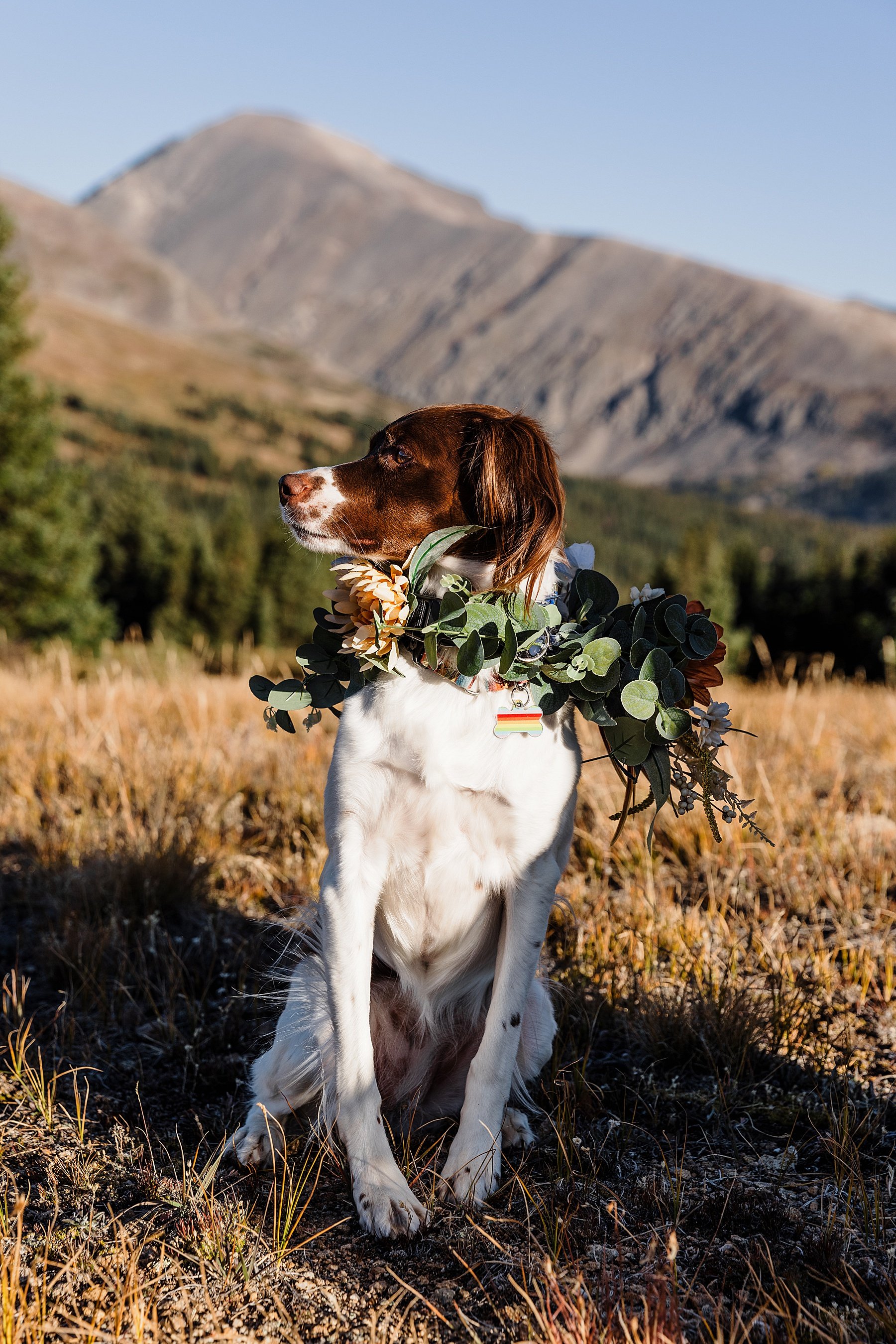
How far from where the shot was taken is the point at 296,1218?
2041 millimetres

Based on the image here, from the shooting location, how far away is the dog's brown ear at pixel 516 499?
2.15 metres

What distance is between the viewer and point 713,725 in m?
2.34

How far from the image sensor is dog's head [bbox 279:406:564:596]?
2168mm

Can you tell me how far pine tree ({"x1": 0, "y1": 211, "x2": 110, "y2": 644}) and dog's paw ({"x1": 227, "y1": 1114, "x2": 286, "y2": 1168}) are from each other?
64.5 feet

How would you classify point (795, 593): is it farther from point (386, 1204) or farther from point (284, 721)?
point (386, 1204)

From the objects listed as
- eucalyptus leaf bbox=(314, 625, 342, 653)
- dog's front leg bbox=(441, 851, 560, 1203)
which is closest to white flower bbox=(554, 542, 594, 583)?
eucalyptus leaf bbox=(314, 625, 342, 653)

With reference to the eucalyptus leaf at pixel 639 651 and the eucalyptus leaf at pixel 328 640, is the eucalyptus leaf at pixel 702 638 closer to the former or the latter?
the eucalyptus leaf at pixel 639 651

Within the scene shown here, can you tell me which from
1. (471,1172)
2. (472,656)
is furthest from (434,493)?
(471,1172)

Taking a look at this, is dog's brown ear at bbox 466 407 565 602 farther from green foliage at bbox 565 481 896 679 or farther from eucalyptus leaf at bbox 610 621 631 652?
green foliage at bbox 565 481 896 679

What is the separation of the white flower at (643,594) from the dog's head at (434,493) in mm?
284

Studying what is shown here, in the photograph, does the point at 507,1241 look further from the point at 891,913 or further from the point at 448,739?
the point at 891,913

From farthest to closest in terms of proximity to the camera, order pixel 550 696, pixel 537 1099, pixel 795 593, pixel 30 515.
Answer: pixel 795 593 < pixel 30 515 < pixel 537 1099 < pixel 550 696

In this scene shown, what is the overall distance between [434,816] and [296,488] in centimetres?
84

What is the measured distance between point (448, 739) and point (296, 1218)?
3.53 feet
